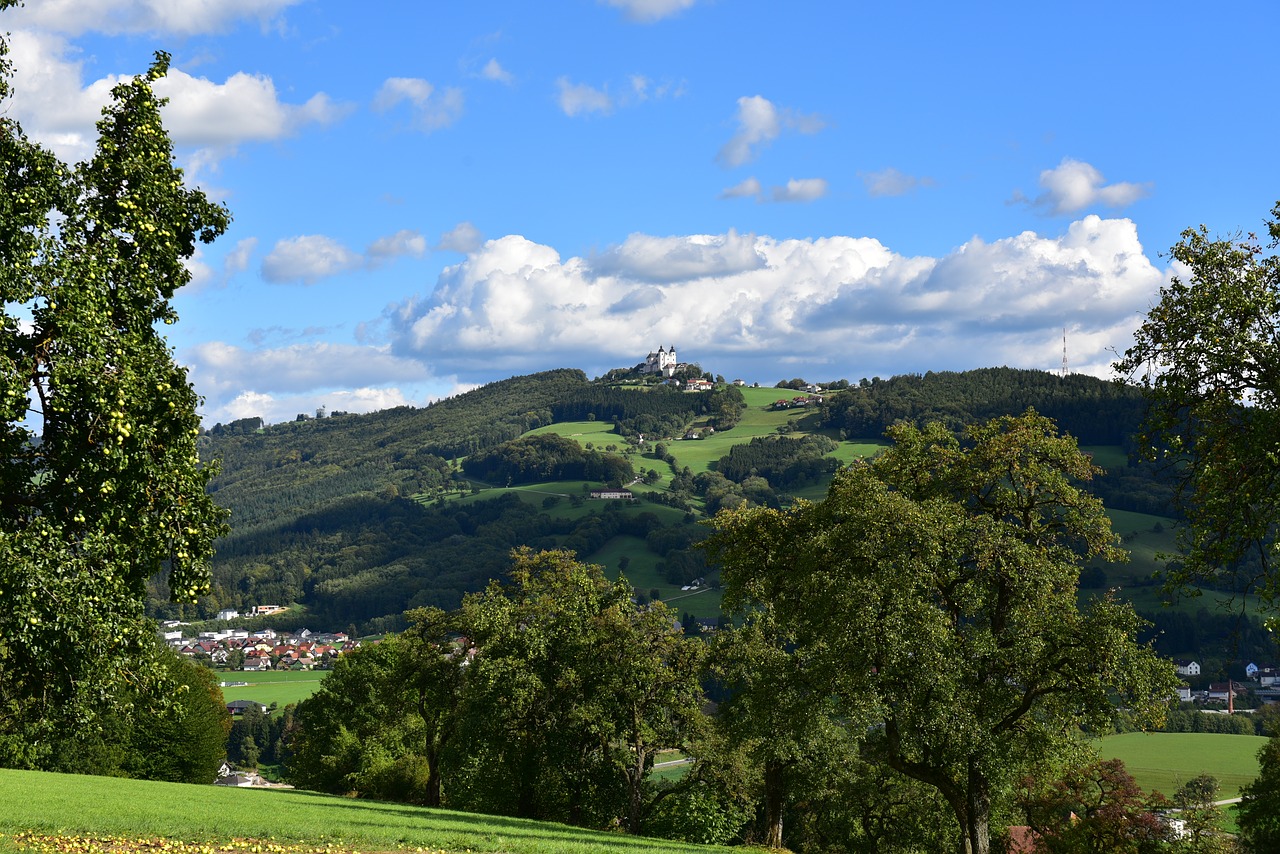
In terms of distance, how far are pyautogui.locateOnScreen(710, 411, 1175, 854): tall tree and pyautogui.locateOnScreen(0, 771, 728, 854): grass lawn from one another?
845 centimetres

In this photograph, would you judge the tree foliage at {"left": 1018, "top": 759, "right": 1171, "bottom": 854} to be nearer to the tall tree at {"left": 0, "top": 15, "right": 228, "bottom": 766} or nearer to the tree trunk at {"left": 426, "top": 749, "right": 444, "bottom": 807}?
the tree trunk at {"left": 426, "top": 749, "right": 444, "bottom": 807}

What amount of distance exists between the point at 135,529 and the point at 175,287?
457cm

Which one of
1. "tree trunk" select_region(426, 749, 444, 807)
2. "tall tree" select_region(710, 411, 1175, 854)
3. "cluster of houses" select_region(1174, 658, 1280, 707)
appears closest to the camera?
"tall tree" select_region(710, 411, 1175, 854)

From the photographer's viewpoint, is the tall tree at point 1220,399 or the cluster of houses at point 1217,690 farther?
the cluster of houses at point 1217,690

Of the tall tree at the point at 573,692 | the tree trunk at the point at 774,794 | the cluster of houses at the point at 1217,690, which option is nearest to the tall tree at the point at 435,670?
the tall tree at the point at 573,692

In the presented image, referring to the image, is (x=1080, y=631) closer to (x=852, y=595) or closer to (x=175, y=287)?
(x=852, y=595)

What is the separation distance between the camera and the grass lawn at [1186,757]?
115 m

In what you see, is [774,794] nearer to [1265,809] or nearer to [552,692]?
[552,692]

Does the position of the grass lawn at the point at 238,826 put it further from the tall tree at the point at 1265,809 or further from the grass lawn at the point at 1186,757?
the grass lawn at the point at 1186,757

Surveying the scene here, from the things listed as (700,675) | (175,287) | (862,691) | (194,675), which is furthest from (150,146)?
(194,675)

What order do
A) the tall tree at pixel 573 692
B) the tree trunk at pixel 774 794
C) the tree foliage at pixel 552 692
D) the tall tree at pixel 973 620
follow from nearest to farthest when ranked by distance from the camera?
the tall tree at pixel 973 620 < the tree trunk at pixel 774 794 < the tall tree at pixel 573 692 < the tree foliage at pixel 552 692

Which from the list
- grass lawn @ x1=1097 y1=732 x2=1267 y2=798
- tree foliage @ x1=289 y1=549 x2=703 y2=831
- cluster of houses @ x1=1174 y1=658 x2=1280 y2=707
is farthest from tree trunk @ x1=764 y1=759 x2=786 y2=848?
cluster of houses @ x1=1174 y1=658 x2=1280 y2=707

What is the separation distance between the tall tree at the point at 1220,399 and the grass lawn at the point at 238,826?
679 inches

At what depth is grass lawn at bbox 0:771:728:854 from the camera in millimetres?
24375
